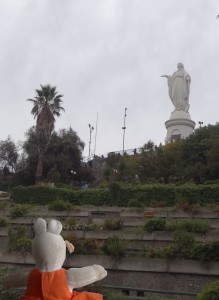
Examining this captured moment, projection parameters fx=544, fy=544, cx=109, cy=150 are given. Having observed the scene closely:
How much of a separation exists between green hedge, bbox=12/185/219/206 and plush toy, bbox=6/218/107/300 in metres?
20.5

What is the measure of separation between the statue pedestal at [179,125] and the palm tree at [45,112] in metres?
11.2

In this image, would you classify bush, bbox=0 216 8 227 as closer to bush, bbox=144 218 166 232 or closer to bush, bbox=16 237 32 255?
bush, bbox=16 237 32 255

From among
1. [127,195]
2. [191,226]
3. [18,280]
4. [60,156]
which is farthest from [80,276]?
[60,156]

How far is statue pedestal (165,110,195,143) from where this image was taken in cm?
5002

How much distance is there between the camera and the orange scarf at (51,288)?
5918 millimetres

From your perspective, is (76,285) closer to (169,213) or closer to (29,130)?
(169,213)

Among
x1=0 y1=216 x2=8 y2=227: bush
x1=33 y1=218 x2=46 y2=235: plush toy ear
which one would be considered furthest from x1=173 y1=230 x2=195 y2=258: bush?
x1=33 y1=218 x2=46 y2=235: plush toy ear

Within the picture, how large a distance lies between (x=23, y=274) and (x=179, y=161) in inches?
1294

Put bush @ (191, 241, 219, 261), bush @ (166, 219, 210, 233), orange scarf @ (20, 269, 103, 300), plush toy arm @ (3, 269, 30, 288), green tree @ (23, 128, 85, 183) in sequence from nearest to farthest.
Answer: orange scarf @ (20, 269, 103, 300) → plush toy arm @ (3, 269, 30, 288) → bush @ (191, 241, 219, 261) → bush @ (166, 219, 210, 233) → green tree @ (23, 128, 85, 183)

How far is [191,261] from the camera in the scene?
14.8m

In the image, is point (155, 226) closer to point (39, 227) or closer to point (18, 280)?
point (18, 280)

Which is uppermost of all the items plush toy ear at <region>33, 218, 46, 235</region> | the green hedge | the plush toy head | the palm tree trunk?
the palm tree trunk

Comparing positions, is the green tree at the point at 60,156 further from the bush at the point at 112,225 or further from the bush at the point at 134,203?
the bush at the point at 112,225

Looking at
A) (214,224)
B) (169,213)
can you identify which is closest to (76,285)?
(214,224)
